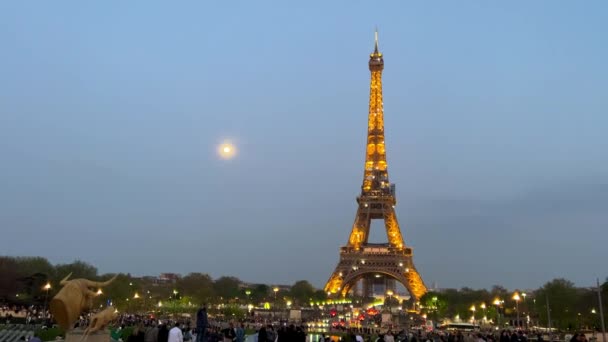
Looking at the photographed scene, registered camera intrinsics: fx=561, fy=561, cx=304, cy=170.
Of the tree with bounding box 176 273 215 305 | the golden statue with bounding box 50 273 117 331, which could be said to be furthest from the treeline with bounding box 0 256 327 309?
the golden statue with bounding box 50 273 117 331

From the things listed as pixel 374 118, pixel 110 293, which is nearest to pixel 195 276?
pixel 110 293

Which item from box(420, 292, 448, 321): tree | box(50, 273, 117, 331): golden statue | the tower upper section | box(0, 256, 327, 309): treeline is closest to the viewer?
box(50, 273, 117, 331): golden statue

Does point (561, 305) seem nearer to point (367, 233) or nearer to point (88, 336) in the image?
point (367, 233)

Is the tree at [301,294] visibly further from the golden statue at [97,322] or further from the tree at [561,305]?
the golden statue at [97,322]

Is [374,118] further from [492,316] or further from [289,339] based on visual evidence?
[289,339]

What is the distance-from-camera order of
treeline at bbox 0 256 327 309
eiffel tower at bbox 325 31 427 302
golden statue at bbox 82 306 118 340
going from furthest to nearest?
eiffel tower at bbox 325 31 427 302, treeline at bbox 0 256 327 309, golden statue at bbox 82 306 118 340

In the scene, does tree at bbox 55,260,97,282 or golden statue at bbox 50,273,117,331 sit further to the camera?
tree at bbox 55,260,97,282

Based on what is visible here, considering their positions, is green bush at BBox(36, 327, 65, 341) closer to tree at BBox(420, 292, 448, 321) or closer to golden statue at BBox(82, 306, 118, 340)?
golden statue at BBox(82, 306, 118, 340)
